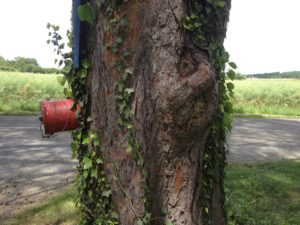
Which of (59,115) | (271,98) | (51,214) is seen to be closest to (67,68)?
(59,115)

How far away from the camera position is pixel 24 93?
21.9m

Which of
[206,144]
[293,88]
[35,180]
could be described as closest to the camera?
[206,144]

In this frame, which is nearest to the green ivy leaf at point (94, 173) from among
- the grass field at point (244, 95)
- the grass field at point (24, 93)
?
the grass field at point (24, 93)

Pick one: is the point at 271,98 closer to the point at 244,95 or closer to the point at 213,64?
the point at 244,95

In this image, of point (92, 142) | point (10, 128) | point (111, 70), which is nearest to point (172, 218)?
point (92, 142)

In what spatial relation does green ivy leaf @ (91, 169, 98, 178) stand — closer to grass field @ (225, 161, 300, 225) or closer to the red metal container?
the red metal container

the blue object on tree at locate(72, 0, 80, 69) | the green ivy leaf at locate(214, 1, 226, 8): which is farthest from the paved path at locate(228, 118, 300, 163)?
the blue object on tree at locate(72, 0, 80, 69)

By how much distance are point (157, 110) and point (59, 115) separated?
0.72 m

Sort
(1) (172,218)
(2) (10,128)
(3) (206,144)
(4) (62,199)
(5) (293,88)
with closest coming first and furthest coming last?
1. (1) (172,218)
2. (3) (206,144)
3. (4) (62,199)
4. (2) (10,128)
5. (5) (293,88)

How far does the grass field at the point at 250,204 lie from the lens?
411cm

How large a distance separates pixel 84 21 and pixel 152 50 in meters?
0.53

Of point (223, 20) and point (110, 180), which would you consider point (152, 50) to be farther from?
point (110, 180)

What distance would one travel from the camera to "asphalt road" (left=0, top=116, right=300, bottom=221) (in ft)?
18.3

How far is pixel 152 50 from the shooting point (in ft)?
7.48
